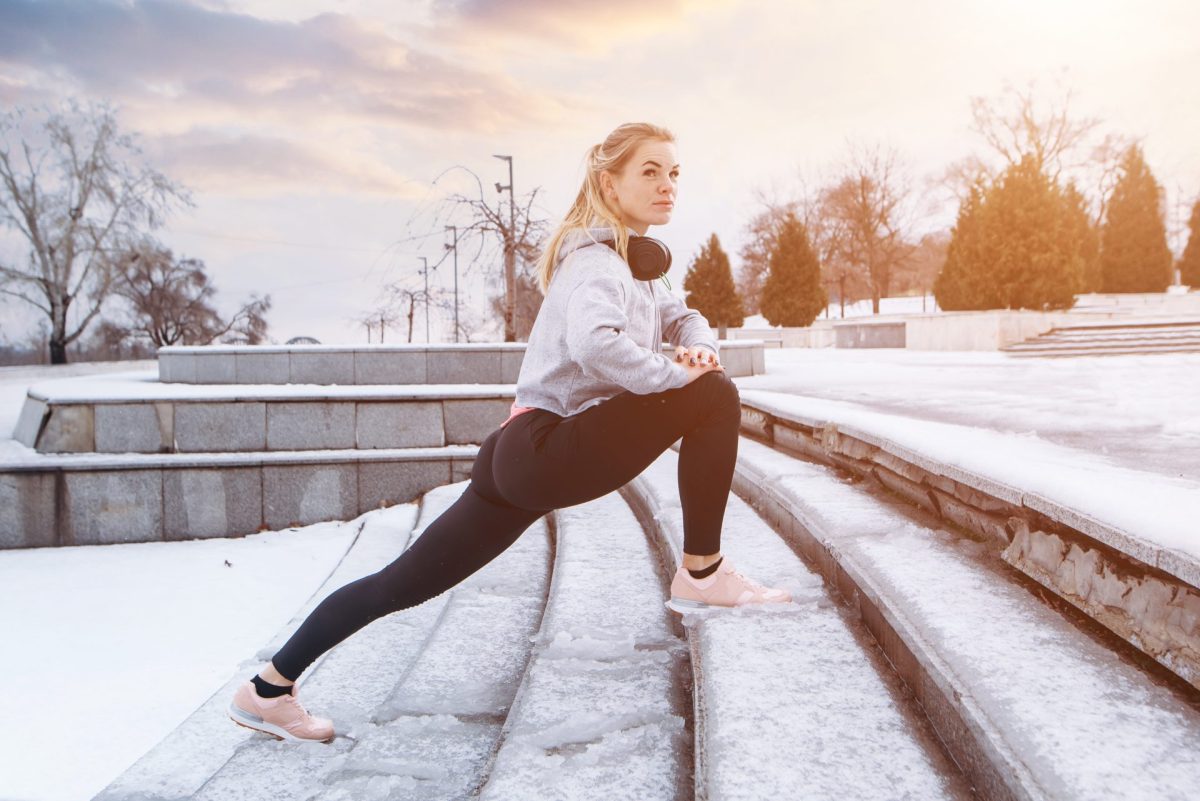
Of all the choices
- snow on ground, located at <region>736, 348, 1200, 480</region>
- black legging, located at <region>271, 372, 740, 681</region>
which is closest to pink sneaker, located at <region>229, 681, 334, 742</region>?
black legging, located at <region>271, 372, 740, 681</region>

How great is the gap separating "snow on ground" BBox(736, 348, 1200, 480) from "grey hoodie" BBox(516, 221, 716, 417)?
1842 mm

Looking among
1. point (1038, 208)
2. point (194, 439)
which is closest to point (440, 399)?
point (194, 439)

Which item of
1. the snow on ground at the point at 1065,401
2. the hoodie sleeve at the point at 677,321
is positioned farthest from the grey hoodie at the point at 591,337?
the snow on ground at the point at 1065,401

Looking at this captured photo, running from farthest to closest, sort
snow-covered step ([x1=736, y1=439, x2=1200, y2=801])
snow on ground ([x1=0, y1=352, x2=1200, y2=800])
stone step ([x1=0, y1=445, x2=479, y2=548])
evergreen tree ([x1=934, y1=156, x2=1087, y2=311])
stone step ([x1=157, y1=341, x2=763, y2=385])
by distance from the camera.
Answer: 1. evergreen tree ([x1=934, y1=156, x2=1087, y2=311])
2. stone step ([x1=157, y1=341, x2=763, y2=385])
3. stone step ([x1=0, y1=445, x2=479, y2=548])
4. snow on ground ([x1=0, y1=352, x2=1200, y2=800])
5. snow-covered step ([x1=736, y1=439, x2=1200, y2=801])

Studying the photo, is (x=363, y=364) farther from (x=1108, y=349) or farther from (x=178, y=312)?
(x=178, y=312)

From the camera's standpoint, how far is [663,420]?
2.06 metres

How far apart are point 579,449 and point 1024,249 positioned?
67.2ft

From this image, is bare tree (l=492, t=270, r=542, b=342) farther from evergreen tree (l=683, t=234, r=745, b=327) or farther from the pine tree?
evergreen tree (l=683, t=234, r=745, b=327)

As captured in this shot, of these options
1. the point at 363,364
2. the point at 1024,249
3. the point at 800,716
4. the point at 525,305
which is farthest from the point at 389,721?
the point at 1024,249

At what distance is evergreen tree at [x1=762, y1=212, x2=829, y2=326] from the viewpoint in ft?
100

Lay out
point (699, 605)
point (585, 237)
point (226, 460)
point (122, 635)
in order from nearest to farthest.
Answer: point (585, 237), point (699, 605), point (122, 635), point (226, 460)

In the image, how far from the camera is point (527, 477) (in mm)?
1935

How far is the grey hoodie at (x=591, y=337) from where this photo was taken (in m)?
1.91

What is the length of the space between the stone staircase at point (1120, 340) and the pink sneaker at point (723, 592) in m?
→ 14.8
